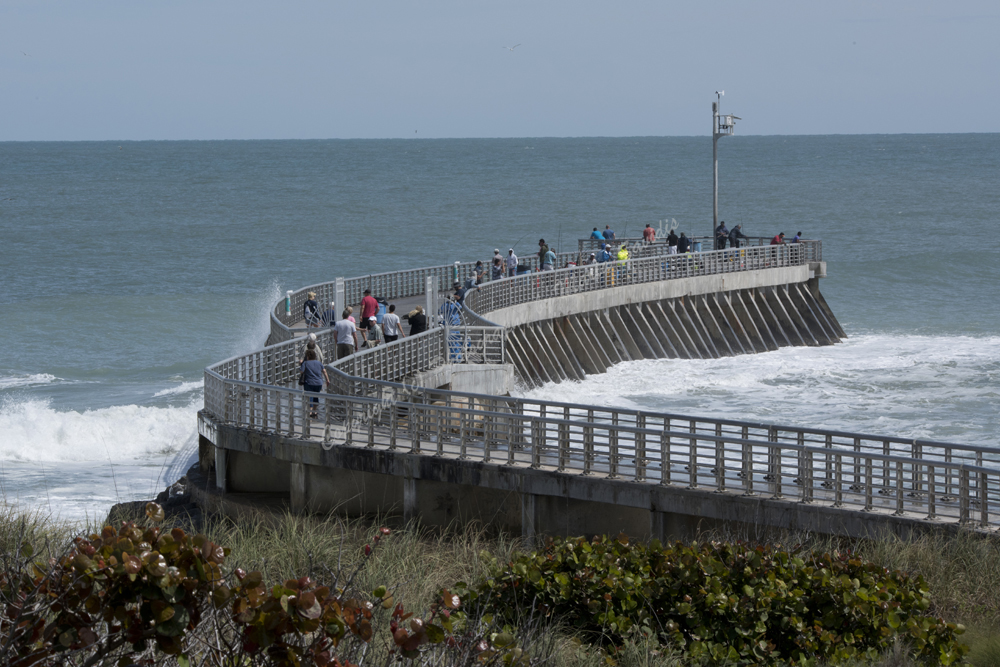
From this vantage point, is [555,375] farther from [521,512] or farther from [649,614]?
[649,614]

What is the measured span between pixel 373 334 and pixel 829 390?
587 inches

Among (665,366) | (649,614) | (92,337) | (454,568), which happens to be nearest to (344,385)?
(454,568)

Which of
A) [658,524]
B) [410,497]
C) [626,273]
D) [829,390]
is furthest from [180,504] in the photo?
[829,390]

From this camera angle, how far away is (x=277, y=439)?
16766 millimetres

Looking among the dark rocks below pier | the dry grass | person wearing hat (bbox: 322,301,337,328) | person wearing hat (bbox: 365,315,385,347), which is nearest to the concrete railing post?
the dark rocks below pier

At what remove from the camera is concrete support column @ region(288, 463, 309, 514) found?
1666 cm

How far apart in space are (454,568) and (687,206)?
111407 mm

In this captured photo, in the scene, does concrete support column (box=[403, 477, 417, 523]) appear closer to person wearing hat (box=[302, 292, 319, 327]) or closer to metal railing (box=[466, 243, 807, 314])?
person wearing hat (box=[302, 292, 319, 327])

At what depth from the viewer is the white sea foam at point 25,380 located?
38500mm

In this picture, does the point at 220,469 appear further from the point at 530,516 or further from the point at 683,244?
the point at 683,244

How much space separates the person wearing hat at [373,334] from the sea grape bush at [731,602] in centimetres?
1439

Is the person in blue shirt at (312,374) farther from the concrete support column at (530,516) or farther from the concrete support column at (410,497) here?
the concrete support column at (530,516)

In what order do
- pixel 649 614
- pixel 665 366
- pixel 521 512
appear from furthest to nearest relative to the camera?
pixel 665 366 → pixel 521 512 → pixel 649 614

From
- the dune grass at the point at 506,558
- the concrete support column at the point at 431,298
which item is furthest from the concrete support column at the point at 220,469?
the concrete support column at the point at 431,298
